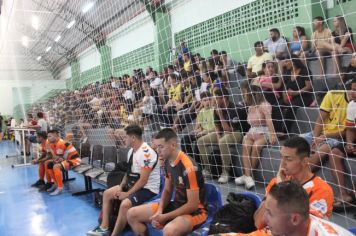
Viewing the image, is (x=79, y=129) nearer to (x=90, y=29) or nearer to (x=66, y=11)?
(x=90, y=29)

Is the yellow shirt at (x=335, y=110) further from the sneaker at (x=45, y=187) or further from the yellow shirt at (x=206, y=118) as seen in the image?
the sneaker at (x=45, y=187)

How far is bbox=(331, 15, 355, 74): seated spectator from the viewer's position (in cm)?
401

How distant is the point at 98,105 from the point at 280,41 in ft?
14.0

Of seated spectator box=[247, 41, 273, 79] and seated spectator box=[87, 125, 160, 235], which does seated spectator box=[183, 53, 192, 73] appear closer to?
seated spectator box=[247, 41, 273, 79]

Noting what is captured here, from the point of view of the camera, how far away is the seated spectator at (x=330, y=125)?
3111mm

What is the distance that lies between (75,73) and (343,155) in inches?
409

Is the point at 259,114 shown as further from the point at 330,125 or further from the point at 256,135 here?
the point at 330,125

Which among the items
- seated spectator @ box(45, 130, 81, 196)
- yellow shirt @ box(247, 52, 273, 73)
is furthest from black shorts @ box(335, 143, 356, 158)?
seated spectator @ box(45, 130, 81, 196)

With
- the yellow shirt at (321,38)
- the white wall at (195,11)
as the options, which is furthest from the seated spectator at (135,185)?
the white wall at (195,11)

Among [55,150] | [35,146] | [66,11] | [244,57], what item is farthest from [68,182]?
[66,11]

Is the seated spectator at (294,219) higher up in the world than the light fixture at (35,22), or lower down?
lower down

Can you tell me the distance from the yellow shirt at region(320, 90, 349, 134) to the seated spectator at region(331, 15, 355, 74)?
67cm

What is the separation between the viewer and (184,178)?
2.68 metres

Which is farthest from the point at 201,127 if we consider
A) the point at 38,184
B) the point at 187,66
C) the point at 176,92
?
the point at 38,184
